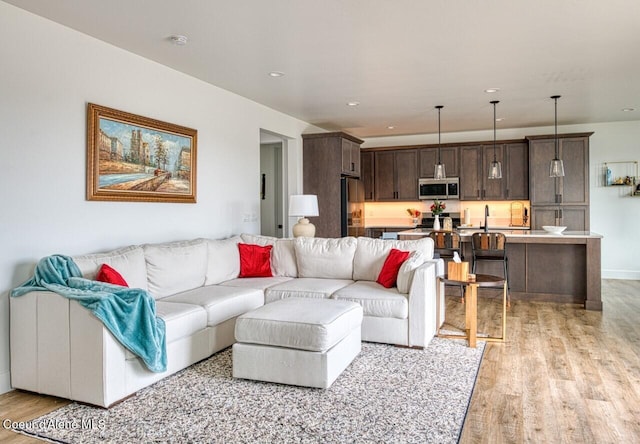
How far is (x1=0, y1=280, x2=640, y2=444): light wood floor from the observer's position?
252cm

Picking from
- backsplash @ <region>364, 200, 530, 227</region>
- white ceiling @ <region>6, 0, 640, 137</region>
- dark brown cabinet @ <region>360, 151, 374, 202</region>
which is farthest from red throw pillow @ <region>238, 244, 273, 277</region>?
backsplash @ <region>364, 200, 530, 227</region>

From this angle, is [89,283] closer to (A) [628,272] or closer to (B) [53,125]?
(B) [53,125]

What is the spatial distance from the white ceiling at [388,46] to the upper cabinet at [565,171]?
1.24 meters

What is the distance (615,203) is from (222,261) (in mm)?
Result: 6717

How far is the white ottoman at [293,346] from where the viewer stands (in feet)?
10.0

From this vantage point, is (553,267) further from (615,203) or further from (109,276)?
(109,276)

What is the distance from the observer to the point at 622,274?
7.91 m

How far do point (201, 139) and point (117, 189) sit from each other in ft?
4.34

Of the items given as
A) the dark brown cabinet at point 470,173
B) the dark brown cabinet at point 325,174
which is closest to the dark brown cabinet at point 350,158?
the dark brown cabinet at point 325,174

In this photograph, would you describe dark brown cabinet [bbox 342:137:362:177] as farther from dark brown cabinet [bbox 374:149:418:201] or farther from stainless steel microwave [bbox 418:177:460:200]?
stainless steel microwave [bbox 418:177:460:200]

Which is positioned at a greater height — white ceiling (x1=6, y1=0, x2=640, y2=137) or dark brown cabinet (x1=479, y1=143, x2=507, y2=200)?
white ceiling (x1=6, y1=0, x2=640, y2=137)

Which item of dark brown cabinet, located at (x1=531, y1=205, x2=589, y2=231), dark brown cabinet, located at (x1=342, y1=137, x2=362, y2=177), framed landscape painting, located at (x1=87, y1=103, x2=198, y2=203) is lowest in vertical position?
dark brown cabinet, located at (x1=531, y1=205, x2=589, y2=231)

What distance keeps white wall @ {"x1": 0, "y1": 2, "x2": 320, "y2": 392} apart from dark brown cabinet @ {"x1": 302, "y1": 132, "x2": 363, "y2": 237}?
2390mm

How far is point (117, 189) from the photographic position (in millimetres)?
4004
